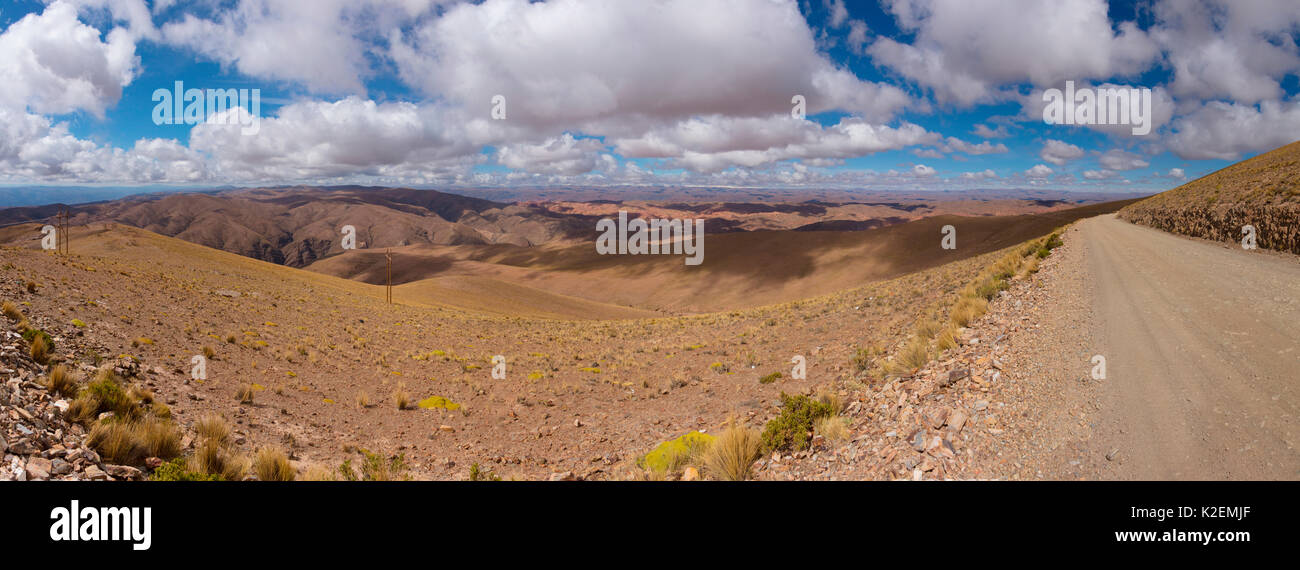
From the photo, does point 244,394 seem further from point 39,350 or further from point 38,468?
point 38,468

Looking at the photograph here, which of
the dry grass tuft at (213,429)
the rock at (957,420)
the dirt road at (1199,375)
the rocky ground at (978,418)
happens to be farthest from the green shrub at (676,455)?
the dry grass tuft at (213,429)

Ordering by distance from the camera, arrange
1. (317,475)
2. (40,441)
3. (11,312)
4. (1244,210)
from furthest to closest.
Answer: (1244,210) < (11,312) < (317,475) < (40,441)

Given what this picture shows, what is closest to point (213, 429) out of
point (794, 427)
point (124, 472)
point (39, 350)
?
point (124, 472)

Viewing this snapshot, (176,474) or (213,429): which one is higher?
(176,474)

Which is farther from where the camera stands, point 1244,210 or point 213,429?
point 1244,210
